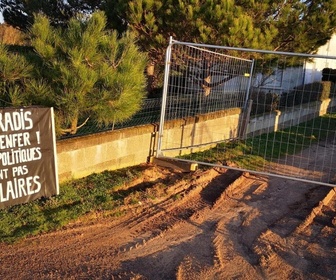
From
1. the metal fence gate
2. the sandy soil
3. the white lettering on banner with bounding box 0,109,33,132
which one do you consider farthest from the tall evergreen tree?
the white lettering on banner with bounding box 0,109,33,132

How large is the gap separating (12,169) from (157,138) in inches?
135

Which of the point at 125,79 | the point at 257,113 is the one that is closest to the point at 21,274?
the point at 125,79

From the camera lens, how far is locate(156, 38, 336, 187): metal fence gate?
27.3 ft

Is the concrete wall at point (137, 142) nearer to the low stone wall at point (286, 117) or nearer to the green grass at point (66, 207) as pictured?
the low stone wall at point (286, 117)

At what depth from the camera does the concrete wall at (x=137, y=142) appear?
21.1 feet

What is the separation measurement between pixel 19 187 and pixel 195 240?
2.29 metres

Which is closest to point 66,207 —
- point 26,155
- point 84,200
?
point 84,200

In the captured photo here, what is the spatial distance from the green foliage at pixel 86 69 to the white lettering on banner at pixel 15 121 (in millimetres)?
549

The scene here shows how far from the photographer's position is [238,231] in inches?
207

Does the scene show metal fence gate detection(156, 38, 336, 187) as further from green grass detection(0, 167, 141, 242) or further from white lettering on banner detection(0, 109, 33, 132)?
white lettering on banner detection(0, 109, 33, 132)

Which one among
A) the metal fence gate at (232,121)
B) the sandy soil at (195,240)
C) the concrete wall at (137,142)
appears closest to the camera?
→ the sandy soil at (195,240)

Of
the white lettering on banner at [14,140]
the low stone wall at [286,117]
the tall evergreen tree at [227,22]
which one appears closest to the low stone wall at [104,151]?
the white lettering on banner at [14,140]

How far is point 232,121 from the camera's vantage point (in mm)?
10609

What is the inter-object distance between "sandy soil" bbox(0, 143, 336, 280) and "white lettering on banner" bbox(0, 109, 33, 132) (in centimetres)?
136
